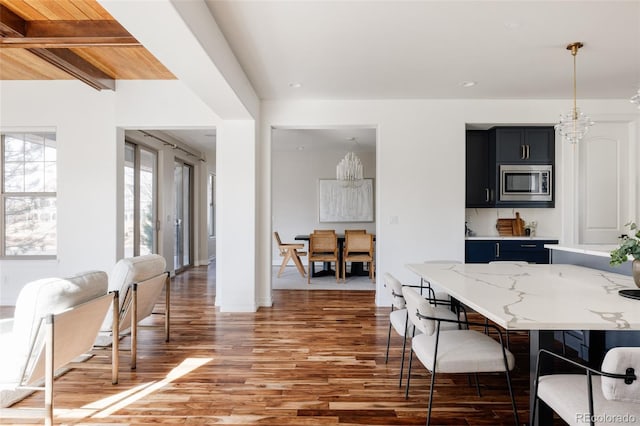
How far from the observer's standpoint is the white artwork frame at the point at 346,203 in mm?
8164

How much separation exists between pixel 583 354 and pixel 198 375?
2.98 metres

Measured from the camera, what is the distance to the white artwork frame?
816 cm

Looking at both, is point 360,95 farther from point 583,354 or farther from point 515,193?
point 583,354

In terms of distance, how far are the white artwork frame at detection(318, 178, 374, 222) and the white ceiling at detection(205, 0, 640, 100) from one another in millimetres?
3903

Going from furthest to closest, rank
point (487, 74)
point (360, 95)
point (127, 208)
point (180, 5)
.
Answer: point (127, 208) → point (360, 95) → point (487, 74) → point (180, 5)

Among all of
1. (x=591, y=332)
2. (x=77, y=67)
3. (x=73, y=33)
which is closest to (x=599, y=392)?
(x=591, y=332)

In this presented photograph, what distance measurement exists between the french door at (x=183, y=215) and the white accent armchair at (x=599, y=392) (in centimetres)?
627

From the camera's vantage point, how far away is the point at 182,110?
4.31 metres

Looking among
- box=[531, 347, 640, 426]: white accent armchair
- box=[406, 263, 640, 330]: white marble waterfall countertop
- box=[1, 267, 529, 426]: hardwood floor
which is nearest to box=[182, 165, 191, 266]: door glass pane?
box=[1, 267, 529, 426]: hardwood floor

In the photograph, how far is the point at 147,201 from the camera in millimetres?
5836

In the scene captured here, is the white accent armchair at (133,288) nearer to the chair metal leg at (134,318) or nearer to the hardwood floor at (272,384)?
the chair metal leg at (134,318)

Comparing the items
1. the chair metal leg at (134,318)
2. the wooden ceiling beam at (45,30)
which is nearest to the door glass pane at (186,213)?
the wooden ceiling beam at (45,30)

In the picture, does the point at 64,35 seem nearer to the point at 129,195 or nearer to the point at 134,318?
the point at 134,318

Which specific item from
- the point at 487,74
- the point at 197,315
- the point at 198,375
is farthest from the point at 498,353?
the point at 197,315
